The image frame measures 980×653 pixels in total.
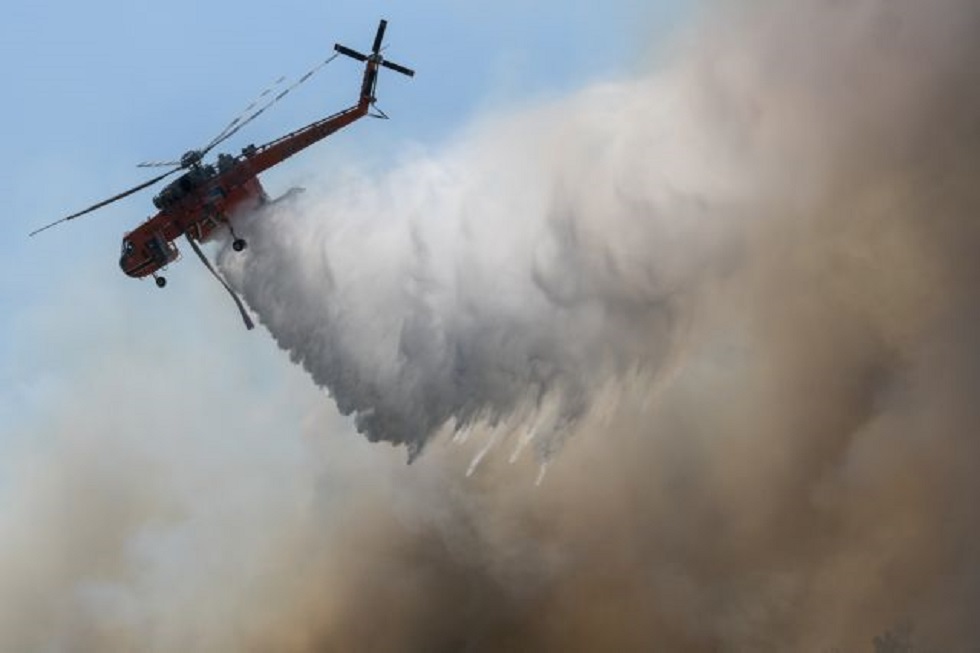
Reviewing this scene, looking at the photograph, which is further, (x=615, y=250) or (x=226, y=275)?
(x=226, y=275)

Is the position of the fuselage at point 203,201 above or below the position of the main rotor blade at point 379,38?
below

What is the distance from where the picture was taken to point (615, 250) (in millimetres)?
40500

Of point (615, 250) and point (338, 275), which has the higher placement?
point (615, 250)

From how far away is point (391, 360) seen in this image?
135 ft

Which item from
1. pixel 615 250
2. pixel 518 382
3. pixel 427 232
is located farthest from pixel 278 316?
pixel 615 250

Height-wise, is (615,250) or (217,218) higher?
(615,250)

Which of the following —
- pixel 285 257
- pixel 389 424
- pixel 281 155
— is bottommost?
pixel 389 424

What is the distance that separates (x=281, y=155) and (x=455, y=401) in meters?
11.3

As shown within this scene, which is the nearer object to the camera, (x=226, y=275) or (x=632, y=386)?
(x=632, y=386)

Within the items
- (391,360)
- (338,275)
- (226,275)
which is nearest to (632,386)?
(391,360)

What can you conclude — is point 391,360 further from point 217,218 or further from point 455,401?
point 217,218

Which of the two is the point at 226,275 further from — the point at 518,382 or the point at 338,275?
the point at 518,382

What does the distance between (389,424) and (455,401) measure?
2239 millimetres

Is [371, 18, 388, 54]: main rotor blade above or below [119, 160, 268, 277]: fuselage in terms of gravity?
above
